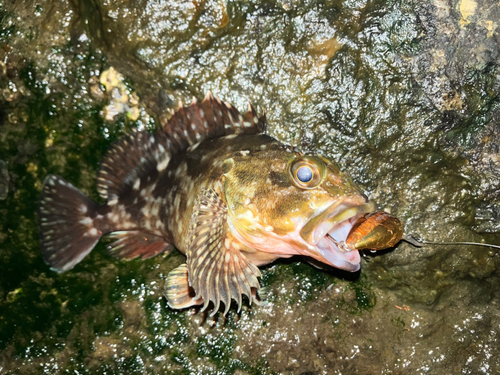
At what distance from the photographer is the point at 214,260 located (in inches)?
116

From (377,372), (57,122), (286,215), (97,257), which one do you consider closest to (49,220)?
(97,257)

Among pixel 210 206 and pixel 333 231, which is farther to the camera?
pixel 210 206

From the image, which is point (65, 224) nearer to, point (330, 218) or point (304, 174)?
point (304, 174)

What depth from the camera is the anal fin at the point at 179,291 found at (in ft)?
10.6

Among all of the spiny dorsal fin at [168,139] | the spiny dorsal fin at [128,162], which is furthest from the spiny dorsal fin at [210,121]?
the spiny dorsal fin at [128,162]

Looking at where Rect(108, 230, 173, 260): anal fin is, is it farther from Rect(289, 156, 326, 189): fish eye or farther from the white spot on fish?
Rect(289, 156, 326, 189): fish eye

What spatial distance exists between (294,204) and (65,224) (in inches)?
86.4

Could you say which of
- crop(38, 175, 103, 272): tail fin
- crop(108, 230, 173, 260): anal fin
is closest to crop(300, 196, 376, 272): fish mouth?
crop(108, 230, 173, 260): anal fin

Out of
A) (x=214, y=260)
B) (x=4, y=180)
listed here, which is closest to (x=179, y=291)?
(x=214, y=260)

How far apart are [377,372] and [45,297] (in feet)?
9.66

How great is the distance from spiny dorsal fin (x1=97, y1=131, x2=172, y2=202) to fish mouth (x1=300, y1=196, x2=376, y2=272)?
161 cm

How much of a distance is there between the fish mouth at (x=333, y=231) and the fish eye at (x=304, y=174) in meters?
0.24

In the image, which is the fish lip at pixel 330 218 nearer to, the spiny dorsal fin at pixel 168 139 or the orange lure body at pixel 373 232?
the orange lure body at pixel 373 232

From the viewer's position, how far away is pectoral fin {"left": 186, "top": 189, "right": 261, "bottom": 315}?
2.91 metres
